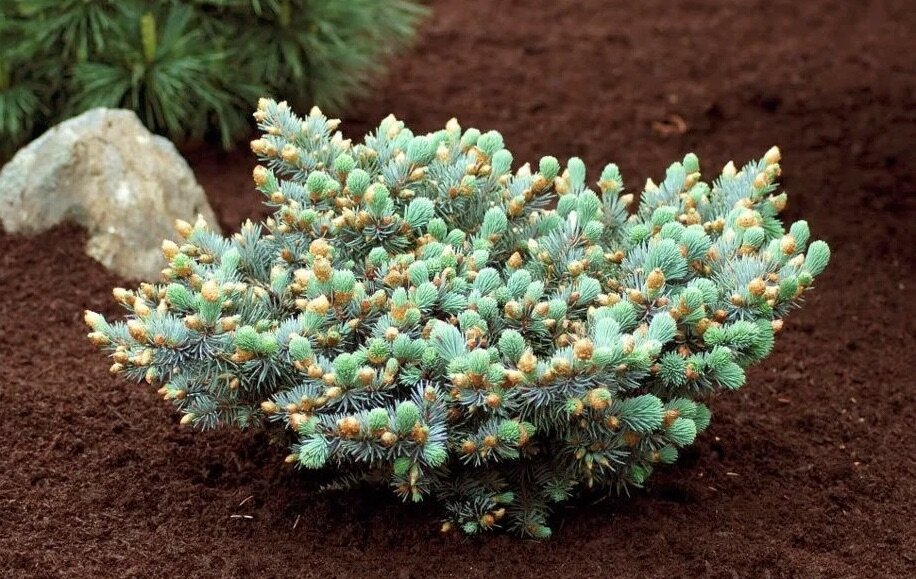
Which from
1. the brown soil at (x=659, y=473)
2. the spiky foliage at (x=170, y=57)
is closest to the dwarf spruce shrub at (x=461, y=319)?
the brown soil at (x=659, y=473)

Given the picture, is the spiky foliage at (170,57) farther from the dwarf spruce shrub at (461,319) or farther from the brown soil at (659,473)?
the dwarf spruce shrub at (461,319)

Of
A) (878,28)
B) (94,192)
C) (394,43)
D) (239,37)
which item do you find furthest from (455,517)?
(878,28)

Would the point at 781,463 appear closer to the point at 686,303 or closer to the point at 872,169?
the point at 686,303

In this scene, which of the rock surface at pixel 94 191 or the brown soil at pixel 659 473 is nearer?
the brown soil at pixel 659 473

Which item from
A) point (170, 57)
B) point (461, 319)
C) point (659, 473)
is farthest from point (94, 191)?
point (659, 473)

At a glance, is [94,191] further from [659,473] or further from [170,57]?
[659,473]
